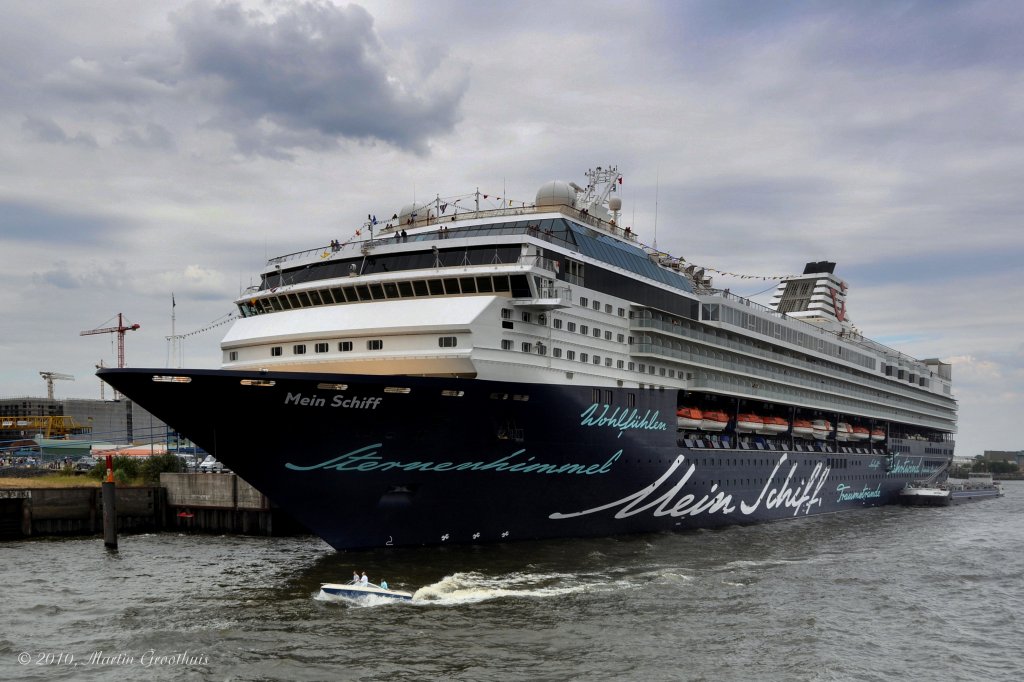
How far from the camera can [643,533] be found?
32.8m

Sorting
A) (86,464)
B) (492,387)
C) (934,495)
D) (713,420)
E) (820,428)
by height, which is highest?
(492,387)

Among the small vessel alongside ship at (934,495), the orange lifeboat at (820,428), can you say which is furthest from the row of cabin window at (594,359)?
the small vessel alongside ship at (934,495)

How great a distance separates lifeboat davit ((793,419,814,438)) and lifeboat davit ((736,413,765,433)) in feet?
16.4

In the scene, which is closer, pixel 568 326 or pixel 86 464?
pixel 568 326

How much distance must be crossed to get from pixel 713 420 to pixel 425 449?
57.3 feet

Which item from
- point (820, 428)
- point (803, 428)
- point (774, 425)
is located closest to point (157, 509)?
point (774, 425)

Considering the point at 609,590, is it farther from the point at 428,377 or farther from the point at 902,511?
the point at 902,511

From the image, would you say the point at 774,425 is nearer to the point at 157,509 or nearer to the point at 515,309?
the point at 515,309

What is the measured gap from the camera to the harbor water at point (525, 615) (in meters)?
18.2

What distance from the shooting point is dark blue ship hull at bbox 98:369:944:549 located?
23297 millimetres

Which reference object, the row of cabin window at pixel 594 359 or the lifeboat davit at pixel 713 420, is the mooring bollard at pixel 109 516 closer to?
the row of cabin window at pixel 594 359

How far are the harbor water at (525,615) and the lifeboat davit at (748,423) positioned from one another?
7599 mm

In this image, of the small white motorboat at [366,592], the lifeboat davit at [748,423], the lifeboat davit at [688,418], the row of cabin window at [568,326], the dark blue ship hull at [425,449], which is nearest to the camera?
the small white motorboat at [366,592]

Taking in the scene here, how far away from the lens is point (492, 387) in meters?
25.8
